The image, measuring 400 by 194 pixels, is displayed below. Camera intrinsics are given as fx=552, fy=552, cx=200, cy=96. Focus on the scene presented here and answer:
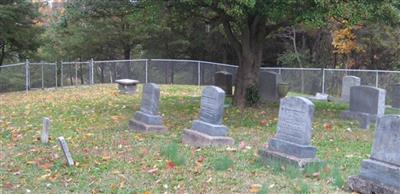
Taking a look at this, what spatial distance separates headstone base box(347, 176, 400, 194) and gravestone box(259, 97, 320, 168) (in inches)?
44.3

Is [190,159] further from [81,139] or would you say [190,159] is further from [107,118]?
[107,118]

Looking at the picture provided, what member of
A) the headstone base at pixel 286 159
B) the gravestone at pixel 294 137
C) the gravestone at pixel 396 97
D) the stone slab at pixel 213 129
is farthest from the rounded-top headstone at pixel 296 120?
the gravestone at pixel 396 97

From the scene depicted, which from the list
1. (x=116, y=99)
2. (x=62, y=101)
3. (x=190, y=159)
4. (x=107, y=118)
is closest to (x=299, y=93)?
(x=116, y=99)

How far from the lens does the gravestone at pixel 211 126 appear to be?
10.3 metres

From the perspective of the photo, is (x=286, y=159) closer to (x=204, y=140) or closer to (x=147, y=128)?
(x=204, y=140)

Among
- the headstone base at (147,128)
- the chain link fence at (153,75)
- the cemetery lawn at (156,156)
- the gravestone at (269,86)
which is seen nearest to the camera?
the cemetery lawn at (156,156)

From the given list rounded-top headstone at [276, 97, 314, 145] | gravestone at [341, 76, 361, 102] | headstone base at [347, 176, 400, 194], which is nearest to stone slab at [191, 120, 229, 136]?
rounded-top headstone at [276, 97, 314, 145]

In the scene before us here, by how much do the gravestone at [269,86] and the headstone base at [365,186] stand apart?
12.2 metres

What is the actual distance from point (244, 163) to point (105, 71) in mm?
20462

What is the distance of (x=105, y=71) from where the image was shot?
92.8 feet

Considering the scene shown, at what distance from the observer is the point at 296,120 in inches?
344

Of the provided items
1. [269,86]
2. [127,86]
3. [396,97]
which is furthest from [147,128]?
[127,86]

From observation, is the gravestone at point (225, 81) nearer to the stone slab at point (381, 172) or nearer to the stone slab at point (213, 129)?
the stone slab at point (213, 129)

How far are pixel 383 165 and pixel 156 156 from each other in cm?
383
